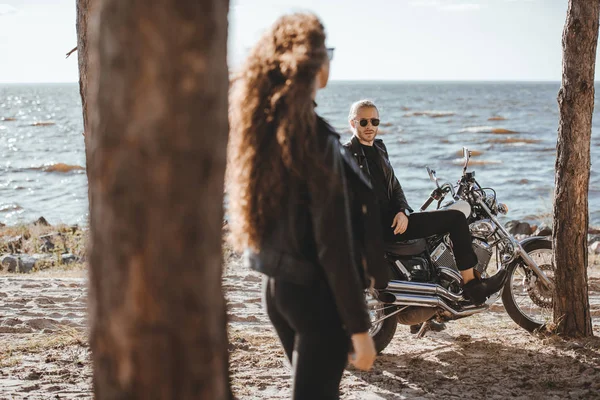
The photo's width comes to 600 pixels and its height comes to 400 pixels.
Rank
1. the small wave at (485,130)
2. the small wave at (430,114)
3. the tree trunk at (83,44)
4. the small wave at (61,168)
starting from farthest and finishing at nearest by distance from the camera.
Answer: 1. the small wave at (430,114)
2. the small wave at (485,130)
3. the small wave at (61,168)
4. the tree trunk at (83,44)

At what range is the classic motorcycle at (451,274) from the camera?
5.18 m

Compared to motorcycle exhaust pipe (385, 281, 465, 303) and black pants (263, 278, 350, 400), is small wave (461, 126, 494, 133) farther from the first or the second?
black pants (263, 278, 350, 400)

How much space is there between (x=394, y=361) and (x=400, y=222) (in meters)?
1.07

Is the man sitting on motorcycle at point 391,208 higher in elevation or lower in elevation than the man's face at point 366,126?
lower

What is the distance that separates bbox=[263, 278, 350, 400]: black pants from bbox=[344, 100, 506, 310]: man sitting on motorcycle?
2540 millimetres

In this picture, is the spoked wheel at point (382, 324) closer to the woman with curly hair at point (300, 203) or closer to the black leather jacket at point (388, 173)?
the black leather jacket at point (388, 173)

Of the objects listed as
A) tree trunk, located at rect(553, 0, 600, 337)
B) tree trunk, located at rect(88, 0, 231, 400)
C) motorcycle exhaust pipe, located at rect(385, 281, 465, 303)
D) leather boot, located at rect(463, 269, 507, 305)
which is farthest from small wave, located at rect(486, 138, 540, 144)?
tree trunk, located at rect(88, 0, 231, 400)

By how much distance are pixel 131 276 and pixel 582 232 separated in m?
4.41

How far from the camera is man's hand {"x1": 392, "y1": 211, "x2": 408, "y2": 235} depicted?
4941mm

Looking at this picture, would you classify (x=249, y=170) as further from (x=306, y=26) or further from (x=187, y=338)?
(x=187, y=338)

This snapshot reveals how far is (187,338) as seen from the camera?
1889 mm

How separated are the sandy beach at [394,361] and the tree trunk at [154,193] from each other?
2.76 m

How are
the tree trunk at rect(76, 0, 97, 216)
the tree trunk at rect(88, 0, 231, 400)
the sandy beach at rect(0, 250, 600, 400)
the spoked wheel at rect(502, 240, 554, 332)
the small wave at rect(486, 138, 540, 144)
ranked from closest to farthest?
the tree trunk at rect(88, 0, 231, 400), the sandy beach at rect(0, 250, 600, 400), the tree trunk at rect(76, 0, 97, 216), the spoked wheel at rect(502, 240, 554, 332), the small wave at rect(486, 138, 540, 144)

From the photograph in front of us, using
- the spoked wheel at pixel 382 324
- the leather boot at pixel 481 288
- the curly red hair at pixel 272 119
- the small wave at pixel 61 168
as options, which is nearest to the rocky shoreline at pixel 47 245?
the spoked wheel at pixel 382 324
